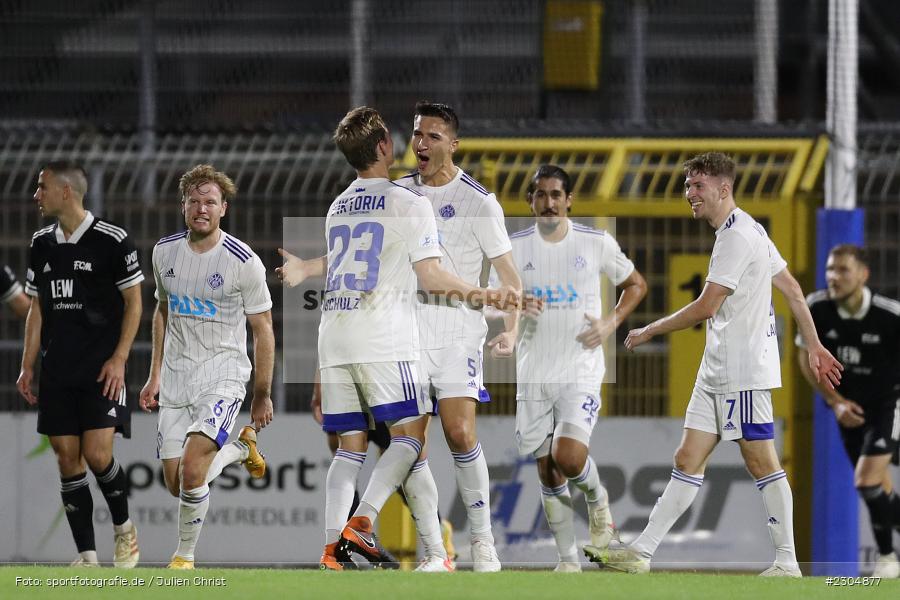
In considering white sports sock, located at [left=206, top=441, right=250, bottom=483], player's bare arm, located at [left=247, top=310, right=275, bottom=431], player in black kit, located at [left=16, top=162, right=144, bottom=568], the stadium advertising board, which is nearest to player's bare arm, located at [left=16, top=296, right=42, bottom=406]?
player in black kit, located at [left=16, top=162, right=144, bottom=568]

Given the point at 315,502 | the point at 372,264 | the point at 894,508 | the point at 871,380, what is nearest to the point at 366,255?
the point at 372,264

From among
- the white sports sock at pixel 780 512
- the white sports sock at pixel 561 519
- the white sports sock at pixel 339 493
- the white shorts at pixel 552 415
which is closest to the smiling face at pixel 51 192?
the white sports sock at pixel 339 493

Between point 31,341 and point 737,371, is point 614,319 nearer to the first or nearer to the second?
point 737,371

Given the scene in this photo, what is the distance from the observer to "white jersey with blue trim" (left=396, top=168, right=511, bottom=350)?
24.8 feet

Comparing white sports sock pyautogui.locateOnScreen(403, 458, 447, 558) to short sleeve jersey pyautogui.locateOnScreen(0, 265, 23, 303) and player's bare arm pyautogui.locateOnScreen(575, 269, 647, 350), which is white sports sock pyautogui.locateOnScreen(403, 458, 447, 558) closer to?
player's bare arm pyautogui.locateOnScreen(575, 269, 647, 350)

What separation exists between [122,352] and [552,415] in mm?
2386

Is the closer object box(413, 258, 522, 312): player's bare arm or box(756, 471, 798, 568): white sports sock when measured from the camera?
box(413, 258, 522, 312): player's bare arm

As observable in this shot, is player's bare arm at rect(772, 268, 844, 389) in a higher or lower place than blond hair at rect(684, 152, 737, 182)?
lower

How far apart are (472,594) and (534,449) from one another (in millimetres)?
2617

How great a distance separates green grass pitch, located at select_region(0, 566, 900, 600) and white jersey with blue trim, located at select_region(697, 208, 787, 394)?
969mm

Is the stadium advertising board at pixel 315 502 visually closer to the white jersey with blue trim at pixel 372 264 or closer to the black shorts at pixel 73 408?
the black shorts at pixel 73 408

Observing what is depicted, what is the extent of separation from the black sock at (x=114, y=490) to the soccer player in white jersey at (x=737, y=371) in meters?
2.67

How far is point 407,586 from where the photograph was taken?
20.1 feet

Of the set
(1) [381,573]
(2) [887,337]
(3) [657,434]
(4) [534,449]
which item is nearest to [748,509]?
(3) [657,434]
